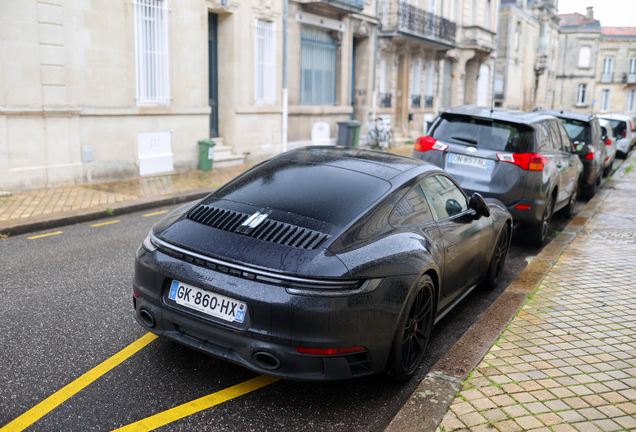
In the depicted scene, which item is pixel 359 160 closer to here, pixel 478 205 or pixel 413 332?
pixel 478 205

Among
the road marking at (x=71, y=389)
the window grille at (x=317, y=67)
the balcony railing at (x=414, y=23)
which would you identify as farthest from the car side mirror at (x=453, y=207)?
the balcony railing at (x=414, y=23)

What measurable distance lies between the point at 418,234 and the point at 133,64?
32.5 feet

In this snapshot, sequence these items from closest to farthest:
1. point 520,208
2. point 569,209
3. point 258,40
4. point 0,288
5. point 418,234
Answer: point 418,234
point 0,288
point 520,208
point 569,209
point 258,40

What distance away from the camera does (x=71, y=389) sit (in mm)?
3443

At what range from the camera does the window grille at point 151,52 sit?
39.8 ft

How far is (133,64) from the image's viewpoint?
12039 mm

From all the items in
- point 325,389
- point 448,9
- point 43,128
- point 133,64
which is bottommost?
point 325,389

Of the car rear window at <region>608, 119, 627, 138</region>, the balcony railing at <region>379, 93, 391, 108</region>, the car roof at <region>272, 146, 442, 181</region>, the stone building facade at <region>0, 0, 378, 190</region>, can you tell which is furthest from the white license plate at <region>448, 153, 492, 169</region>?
the balcony railing at <region>379, 93, 391, 108</region>

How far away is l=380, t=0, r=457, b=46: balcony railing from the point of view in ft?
73.7

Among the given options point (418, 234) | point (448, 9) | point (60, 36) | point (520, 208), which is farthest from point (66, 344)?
point (448, 9)

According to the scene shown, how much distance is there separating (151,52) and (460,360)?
10739 millimetres

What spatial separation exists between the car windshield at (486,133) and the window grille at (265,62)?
8913 millimetres

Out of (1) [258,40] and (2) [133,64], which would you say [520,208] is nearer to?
(2) [133,64]

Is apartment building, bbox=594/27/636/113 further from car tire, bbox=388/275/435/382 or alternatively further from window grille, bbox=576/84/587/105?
car tire, bbox=388/275/435/382
